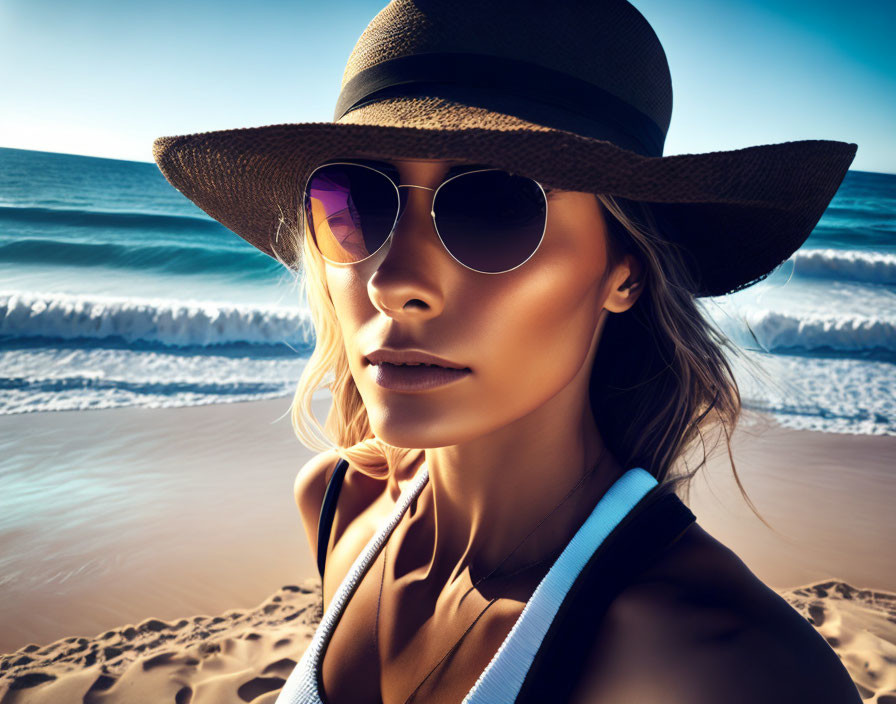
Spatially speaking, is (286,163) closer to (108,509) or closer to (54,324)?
(108,509)

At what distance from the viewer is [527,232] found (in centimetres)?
112

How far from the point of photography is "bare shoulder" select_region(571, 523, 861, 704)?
85cm

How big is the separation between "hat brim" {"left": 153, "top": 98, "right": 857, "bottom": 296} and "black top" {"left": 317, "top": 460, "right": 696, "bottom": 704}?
1.98ft

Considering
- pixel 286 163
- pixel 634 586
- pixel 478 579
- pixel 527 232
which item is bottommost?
pixel 478 579

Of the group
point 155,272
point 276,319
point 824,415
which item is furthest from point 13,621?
point 155,272

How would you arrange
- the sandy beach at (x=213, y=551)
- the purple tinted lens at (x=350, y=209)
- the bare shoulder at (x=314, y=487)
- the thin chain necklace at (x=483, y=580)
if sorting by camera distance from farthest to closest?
the sandy beach at (x=213, y=551)
the bare shoulder at (x=314, y=487)
the thin chain necklace at (x=483, y=580)
the purple tinted lens at (x=350, y=209)

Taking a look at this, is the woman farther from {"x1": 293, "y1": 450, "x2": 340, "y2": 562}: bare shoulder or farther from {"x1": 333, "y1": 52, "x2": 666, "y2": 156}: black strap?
{"x1": 293, "y1": 450, "x2": 340, "y2": 562}: bare shoulder

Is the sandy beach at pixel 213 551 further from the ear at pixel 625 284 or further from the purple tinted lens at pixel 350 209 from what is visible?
the purple tinted lens at pixel 350 209

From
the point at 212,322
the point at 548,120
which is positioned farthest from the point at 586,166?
the point at 212,322

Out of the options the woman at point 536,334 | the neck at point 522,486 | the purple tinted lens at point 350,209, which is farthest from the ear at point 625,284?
the purple tinted lens at point 350,209

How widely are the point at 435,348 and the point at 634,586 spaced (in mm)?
556

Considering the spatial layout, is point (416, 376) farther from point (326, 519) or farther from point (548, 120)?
point (326, 519)

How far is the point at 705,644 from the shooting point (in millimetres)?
907

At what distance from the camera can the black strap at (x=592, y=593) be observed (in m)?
1.03
